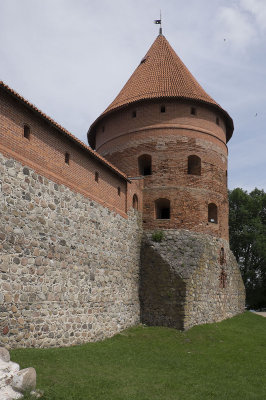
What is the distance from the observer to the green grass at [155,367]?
6543mm

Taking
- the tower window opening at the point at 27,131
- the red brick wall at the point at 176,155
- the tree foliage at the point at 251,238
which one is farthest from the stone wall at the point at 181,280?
the tree foliage at the point at 251,238

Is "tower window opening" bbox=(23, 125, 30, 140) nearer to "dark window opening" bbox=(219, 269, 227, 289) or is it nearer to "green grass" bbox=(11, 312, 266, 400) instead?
"green grass" bbox=(11, 312, 266, 400)

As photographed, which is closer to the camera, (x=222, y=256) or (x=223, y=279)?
(x=222, y=256)

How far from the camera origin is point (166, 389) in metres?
6.92

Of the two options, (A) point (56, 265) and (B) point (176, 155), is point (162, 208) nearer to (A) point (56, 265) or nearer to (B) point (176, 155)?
(B) point (176, 155)

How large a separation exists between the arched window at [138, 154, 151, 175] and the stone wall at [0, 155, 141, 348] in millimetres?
3159

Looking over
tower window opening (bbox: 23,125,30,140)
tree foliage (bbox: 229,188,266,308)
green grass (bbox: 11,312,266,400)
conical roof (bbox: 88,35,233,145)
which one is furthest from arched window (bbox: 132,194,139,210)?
tree foliage (bbox: 229,188,266,308)

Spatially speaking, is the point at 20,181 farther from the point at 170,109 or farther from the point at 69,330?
the point at 170,109

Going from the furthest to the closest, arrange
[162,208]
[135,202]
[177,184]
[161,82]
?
[161,82] < [162,208] < [177,184] < [135,202]

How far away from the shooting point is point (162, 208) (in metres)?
15.6

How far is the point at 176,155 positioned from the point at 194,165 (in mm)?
923

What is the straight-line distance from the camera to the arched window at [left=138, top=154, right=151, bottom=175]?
49.4ft

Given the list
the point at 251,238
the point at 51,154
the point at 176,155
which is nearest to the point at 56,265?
Answer: the point at 51,154

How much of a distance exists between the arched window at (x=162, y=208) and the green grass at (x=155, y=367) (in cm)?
422
